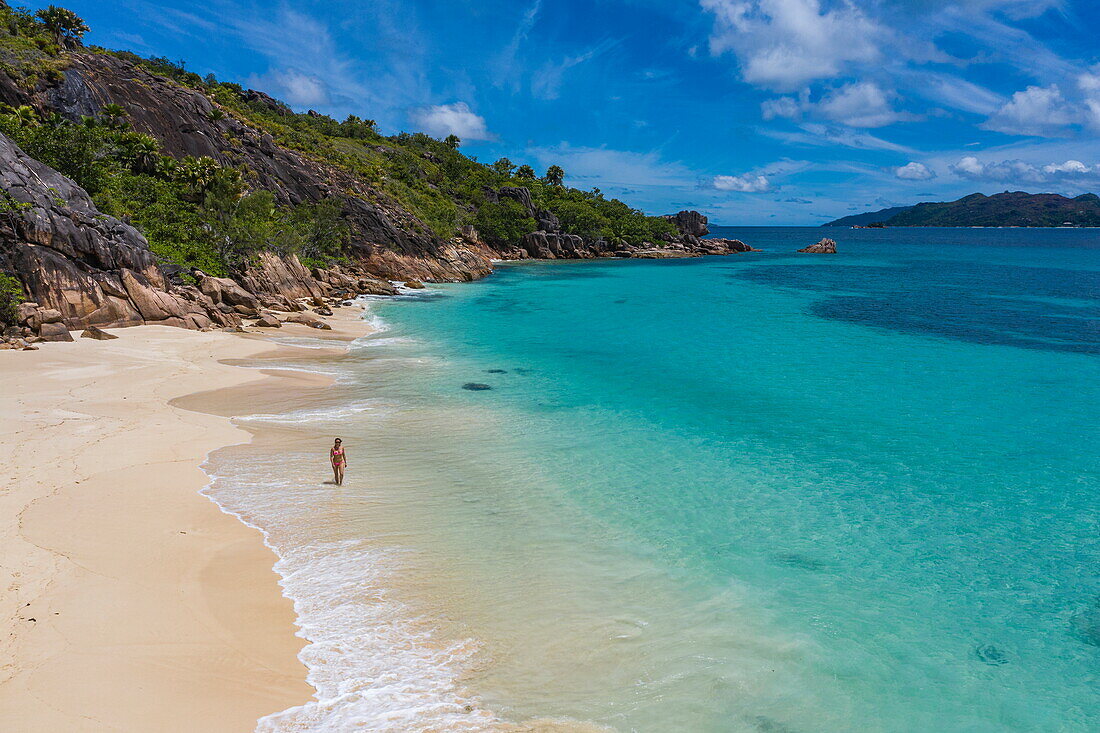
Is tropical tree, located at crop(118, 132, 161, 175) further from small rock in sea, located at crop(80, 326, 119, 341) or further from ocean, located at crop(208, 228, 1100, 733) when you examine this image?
ocean, located at crop(208, 228, 1100, 733)

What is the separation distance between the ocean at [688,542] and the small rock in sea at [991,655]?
39mm

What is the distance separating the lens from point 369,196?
8481 cm

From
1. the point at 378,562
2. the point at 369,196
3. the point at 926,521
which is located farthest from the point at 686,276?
the point at 378,562

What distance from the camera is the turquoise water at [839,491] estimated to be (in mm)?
9828

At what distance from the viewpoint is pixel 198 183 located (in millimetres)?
53844

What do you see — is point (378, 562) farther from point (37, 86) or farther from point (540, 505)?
point (37, 86)

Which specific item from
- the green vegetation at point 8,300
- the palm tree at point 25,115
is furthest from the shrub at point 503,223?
the green vegetation at point 8,300

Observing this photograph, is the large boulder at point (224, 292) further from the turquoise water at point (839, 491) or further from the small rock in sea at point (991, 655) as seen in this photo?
the small rock in sea at point (991, 655)

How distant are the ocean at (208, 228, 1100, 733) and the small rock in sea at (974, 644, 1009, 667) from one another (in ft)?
0.13

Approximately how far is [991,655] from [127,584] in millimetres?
14905

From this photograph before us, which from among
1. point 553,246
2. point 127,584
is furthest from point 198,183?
point 553,246

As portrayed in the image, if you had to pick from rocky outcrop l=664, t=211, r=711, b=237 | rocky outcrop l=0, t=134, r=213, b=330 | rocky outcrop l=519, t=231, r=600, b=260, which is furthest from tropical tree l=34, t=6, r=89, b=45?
rocky outcrop l=664, t=211, r=711, b=237

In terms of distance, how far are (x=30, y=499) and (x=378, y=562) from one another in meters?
7.69

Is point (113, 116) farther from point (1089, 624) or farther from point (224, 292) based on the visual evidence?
point (1089, 624)
